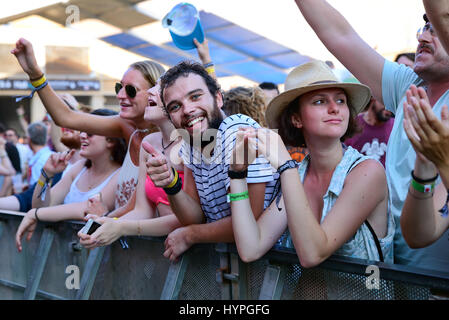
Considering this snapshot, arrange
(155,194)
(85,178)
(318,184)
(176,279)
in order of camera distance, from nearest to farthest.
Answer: (318,184) → (176,279) → (155,194) → (85,178)

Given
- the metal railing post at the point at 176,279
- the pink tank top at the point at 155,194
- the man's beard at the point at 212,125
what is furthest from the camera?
the pink tank top at the point at 155,194

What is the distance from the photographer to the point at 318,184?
217cm

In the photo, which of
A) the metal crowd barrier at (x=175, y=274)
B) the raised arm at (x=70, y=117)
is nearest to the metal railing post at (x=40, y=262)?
the metal crowd barrier at (x=175, y=274)

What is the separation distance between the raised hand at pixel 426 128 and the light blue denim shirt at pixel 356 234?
485 mm

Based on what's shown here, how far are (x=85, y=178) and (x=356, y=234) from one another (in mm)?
2582

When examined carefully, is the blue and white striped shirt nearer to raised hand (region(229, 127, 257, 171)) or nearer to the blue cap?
raised hand (region(229, 127, 257, 171))

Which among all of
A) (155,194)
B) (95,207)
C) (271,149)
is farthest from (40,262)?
(271,149)

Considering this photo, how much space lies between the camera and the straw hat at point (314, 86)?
2166mm

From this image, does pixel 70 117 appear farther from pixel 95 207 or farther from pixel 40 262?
pixel 40 262

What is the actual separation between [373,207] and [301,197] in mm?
302

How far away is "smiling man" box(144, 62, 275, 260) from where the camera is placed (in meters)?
2.30

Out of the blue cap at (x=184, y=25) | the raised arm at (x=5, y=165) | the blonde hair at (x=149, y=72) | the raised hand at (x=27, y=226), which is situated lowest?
the raised hand at (x=27, y=226)

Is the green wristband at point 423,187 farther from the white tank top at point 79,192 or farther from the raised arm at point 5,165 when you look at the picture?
the raised arm at point 5,165

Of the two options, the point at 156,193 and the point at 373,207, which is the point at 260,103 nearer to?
the point at 156,193
